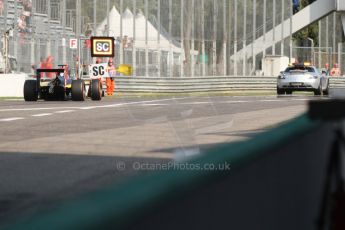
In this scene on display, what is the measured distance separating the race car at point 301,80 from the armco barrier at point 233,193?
30704 mm

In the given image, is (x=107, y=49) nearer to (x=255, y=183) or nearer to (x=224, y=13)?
(x=224, y=13)

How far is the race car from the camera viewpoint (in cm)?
3409

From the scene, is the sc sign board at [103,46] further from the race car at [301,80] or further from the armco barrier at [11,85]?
the race car at [301,80]

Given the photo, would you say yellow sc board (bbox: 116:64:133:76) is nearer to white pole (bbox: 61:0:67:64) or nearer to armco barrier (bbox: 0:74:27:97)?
white pole (bbox: 61:0:67:64)

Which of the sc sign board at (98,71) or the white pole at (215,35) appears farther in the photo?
the white pole at (215,35)

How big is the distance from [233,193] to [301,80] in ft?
105

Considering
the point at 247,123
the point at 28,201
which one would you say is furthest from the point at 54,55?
the point at 28,201

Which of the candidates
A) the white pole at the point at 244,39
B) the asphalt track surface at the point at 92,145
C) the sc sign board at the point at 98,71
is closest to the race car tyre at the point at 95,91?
the sc sign board at the point at 98,71

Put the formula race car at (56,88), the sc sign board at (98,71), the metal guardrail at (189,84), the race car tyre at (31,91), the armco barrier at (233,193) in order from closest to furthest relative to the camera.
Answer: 1. the armco barrier at (233,193)
2. the formula race car at (56,88)
3. the race car tyre at (31,91)
4. the sc sign board at (98,71)
5. the metal guardrail at (189,84)

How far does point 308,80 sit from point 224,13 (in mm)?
14830

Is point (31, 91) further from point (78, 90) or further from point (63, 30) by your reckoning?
point (63, 30)

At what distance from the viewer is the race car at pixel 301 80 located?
3409 cm

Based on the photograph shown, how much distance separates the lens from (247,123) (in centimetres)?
1592

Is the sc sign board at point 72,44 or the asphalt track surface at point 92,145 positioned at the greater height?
the sc sign board at point 72,44
